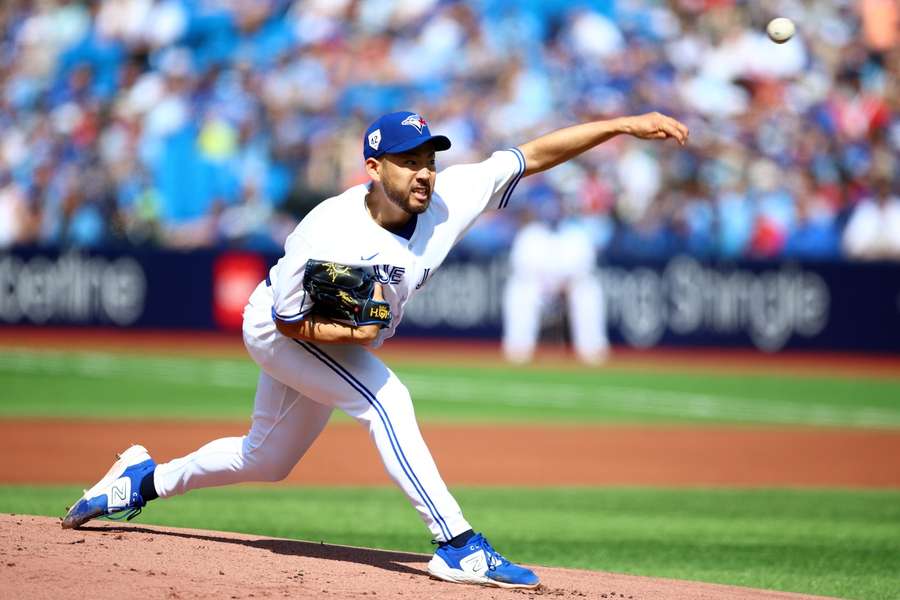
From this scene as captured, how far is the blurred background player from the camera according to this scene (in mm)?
19719

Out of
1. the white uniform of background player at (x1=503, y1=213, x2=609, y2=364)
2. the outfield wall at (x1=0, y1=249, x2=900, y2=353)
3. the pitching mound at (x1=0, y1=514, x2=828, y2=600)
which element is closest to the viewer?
the pitching mound at (x1=0, y1=514, x2=828, y2=600)

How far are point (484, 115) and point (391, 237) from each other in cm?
1588

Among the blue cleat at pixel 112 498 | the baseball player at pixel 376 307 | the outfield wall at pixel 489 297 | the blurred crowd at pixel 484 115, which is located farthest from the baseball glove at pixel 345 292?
the blurred crowd at pixel 484 115

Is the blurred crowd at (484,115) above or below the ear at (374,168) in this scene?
above

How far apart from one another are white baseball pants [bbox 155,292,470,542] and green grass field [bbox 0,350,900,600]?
1.59 m

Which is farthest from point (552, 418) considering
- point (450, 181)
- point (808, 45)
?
point (808, 45)

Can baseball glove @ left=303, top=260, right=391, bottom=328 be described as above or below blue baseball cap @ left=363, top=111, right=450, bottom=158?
below

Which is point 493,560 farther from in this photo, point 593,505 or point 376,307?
point 593,505

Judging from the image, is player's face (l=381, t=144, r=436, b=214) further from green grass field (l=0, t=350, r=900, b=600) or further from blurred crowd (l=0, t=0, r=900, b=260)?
blurred crowd (l=0, t=0, r=900, b=260)

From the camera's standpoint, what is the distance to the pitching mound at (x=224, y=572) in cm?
462

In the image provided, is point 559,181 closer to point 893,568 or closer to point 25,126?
point 25,126

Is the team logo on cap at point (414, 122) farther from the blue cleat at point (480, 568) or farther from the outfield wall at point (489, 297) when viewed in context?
the outfield wall at point (489, 297)

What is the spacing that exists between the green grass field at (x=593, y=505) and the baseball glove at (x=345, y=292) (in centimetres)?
221

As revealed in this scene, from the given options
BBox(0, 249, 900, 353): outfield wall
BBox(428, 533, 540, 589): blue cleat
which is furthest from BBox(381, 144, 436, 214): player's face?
BBox(0, 249, 900, 353): outfield wall
